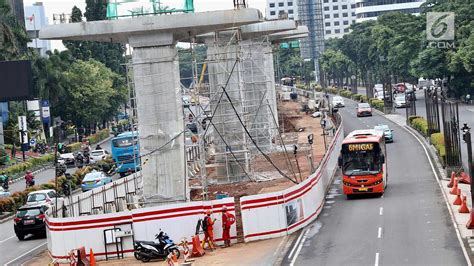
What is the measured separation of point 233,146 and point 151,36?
16.4 m

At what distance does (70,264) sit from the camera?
30766mm

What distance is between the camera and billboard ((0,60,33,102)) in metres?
52.3

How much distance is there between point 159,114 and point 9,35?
4431cm

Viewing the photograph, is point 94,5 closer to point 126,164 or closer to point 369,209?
point 126,164

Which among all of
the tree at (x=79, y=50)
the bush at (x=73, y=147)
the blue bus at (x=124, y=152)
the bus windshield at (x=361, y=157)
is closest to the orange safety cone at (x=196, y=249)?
the bus windshield at (x=361, y=157)

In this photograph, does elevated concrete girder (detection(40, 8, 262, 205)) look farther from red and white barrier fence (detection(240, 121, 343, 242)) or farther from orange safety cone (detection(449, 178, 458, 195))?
orange safety cone (detection(449, 178, 458, 195))

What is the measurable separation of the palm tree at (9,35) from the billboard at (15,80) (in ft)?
76.7

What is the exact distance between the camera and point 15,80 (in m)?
53.2

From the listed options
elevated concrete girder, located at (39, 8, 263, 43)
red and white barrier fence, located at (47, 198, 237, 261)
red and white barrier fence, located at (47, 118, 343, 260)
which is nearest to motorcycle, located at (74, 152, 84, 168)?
elevated concrete girder, located at (39, 8, 263, 43)

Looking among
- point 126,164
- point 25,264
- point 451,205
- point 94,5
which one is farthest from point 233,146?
point 94,5

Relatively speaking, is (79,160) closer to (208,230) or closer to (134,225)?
(134,225)

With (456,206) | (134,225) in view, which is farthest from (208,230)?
(456,206)

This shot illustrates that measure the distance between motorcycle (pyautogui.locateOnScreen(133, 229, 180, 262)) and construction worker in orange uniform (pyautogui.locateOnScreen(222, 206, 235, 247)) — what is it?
195 cm

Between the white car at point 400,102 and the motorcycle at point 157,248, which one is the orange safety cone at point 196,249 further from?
the white car at point 400,102
